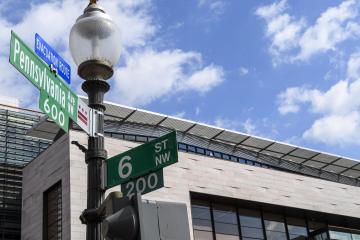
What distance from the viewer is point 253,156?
38.3 meters

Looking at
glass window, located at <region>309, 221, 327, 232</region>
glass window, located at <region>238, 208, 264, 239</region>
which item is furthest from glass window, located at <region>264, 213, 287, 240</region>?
glass window, located at <region>309, 221, 327, 232</region>

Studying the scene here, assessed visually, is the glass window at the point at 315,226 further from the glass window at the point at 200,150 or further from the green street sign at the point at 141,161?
the green street sign at the point at 141,161

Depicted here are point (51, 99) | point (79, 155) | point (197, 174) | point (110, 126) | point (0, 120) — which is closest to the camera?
point (51, 99)

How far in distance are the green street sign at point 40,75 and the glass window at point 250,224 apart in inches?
959

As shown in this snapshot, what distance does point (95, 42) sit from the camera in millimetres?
6801

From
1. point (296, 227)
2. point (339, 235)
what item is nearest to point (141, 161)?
point (339, 235)

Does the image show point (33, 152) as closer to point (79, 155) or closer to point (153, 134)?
point (153, 134)

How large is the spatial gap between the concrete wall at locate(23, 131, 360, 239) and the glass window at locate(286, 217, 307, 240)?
Result: 1.03m

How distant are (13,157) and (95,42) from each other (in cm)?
2798

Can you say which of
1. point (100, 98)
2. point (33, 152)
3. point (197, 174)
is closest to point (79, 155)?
point (197, 174)

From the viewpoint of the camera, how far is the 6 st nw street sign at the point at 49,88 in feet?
20.4

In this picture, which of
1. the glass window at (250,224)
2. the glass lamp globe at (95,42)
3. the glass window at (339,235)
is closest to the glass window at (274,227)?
the glass window at (250,224)

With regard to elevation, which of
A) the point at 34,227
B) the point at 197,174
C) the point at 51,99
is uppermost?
the point at 197,174

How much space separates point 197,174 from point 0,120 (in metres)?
11.9
